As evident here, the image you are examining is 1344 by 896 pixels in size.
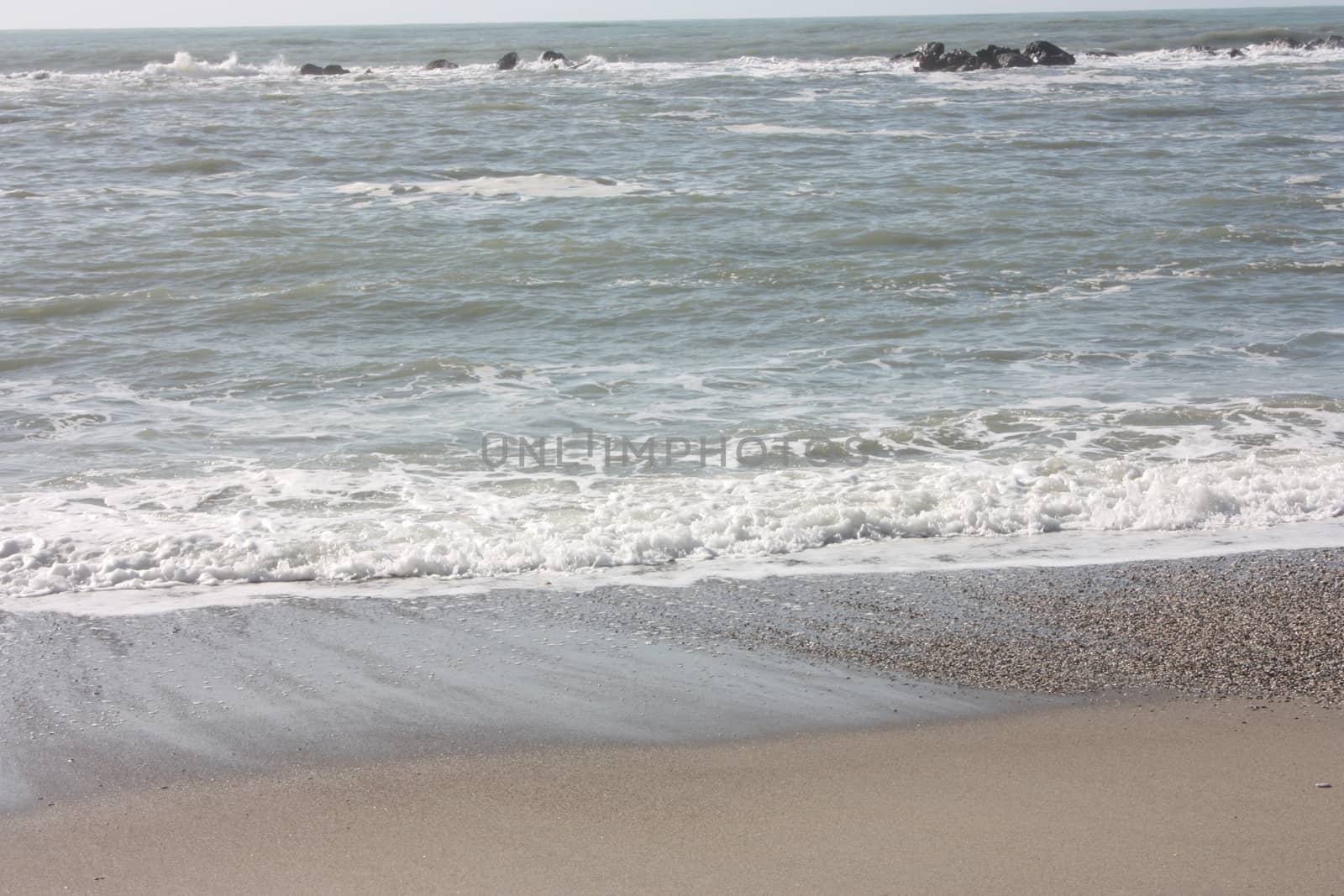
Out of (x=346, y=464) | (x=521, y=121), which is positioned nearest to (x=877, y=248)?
(x=346, y=464)

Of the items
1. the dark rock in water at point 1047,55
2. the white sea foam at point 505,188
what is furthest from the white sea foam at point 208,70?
the white sea foam at point 505,188

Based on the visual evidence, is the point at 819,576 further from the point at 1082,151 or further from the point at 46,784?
the point at 1082,151

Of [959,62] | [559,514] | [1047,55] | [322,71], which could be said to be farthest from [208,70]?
[559,514]

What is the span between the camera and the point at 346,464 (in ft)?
21.5

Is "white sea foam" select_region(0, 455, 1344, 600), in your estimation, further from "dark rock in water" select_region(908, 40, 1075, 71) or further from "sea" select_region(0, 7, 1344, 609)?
"dark rock in water" select_region(908, 40, 1075, 71)

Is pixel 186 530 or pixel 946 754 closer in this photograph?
pixel 946 754

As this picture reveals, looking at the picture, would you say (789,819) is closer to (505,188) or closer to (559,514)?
(559,514)

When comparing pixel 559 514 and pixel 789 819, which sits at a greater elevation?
pixel 559 514

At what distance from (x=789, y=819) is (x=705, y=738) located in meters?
0.51

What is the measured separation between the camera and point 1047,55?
3447 centimetres

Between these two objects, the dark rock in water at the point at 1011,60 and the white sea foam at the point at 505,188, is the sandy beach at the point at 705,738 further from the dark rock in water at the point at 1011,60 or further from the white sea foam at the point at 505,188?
the dark rock in water at the point at 1011,60

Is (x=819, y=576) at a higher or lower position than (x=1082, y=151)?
lower

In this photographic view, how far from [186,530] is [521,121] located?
18.8 meters

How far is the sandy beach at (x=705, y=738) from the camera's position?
120 inches
